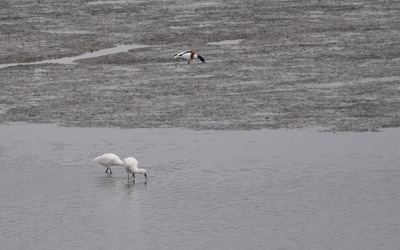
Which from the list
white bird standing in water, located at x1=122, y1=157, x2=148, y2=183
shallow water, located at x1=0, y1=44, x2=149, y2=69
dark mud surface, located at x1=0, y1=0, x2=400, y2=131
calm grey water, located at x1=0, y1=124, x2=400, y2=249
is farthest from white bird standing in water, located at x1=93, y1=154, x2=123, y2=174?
shallow water, located at x1=0, y1=44, x2=149, y2=69

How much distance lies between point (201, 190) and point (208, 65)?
1642cm

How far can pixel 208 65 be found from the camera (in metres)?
36.4

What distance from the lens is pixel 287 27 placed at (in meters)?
45.2

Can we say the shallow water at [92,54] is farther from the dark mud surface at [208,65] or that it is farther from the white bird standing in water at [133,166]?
the white bird standing in water at [133,166]

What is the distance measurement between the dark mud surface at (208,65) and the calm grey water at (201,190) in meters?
1.79

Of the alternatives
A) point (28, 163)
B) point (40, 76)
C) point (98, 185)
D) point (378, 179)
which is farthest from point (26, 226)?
point (40, 76)

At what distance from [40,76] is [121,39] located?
8.99 metres

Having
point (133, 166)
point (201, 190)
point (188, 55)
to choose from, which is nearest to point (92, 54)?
point (188, 55)

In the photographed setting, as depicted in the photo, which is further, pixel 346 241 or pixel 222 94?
pixel 222 94

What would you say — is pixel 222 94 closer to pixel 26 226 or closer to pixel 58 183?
pixel 58 183

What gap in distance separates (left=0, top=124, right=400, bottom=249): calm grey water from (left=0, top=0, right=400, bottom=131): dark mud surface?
179cm

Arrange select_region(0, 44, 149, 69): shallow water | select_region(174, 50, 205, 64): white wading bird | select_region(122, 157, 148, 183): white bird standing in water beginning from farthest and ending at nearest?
select_region(0, 44, 149, 69): shallow water, select_region(174, 50, 205, 64): white wading bird, select_region(122, 157, 148, 183): white bird standing in water

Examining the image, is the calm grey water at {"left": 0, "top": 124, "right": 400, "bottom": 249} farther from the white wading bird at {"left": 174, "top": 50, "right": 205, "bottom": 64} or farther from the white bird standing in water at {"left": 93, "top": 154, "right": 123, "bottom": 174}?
the white wading bird at {"left": 174, "top": 50, "right": 205, "bottom": 64}

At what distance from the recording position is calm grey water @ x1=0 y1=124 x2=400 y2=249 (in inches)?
671
